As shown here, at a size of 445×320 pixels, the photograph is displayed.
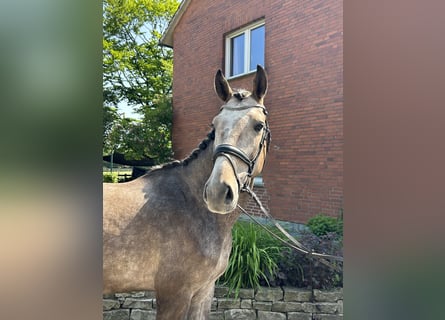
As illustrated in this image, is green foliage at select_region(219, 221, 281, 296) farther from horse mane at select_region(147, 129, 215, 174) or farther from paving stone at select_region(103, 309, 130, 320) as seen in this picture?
horse mane at select_region(147, 129, 215, 174)

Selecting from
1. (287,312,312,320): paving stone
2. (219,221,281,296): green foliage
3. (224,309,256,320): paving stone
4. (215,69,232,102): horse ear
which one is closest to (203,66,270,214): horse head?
(215,69,232,102): horse ear

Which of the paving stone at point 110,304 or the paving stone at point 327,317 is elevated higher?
the paving stone at point 110,304

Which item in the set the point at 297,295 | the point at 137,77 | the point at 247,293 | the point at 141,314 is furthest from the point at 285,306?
the point at 137,77

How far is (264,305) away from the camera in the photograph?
2877 mm

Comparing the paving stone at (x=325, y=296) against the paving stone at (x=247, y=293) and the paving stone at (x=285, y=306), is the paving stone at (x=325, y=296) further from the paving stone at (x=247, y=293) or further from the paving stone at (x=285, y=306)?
the paving stone at (x=247, y=293)

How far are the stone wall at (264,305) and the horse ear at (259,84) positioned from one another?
1928 millimetres

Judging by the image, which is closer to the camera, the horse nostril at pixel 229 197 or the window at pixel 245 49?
the horse nostril at pixel 229 197

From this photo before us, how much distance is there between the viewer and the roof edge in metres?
4.29

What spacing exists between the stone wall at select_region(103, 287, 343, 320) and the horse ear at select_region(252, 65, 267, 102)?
193 centimetres

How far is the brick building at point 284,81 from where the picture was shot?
11.4 feet

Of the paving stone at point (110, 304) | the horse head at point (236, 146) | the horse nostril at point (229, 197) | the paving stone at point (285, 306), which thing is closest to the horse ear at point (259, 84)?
the horse head at point (236, 146)
